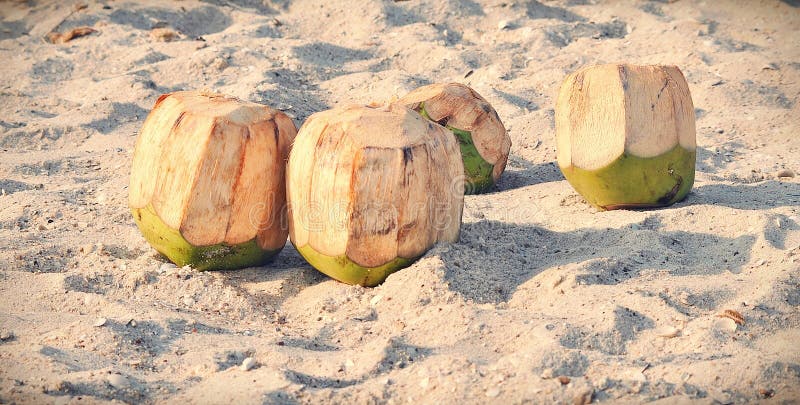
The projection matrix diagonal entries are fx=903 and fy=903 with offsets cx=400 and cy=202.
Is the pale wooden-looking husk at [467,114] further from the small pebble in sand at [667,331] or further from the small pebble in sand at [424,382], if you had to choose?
the small pebble in sand at [424,382]

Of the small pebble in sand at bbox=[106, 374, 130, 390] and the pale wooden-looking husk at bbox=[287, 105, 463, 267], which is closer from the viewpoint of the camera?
the small pebble in sand at bbox=[106, 374, 130, 390]

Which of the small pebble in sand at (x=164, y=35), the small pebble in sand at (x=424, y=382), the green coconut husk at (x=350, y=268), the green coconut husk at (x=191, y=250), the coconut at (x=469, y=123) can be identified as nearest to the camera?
the small pebble in sand at (x=424, y=382)

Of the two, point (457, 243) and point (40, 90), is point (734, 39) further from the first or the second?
point (40, 90)

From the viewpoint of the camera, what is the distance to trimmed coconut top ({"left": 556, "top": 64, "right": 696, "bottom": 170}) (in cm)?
362

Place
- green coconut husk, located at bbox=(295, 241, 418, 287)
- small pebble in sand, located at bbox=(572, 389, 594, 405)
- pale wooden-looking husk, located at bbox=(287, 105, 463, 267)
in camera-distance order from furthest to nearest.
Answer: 1. green coconut husk, located at bbox=(295, 241, 418, 287)
2. pale wooden-looking husk, located at bbox=(287, 105, 463, 267)
3. small pebble in sand, located at bbox=(572, 389, 594, 405)

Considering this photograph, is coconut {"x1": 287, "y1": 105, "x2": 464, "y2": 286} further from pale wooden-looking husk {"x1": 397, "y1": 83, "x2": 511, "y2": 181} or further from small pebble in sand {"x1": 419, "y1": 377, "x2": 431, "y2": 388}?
pale wooden-looking husk {"x1": 397, "y1": 83, "x2": 511, "y2": 181}

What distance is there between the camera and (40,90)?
18.0ft

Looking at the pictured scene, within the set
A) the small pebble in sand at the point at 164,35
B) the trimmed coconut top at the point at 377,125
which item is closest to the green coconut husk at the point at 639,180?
the trimmed coconut top at the point at 377,125

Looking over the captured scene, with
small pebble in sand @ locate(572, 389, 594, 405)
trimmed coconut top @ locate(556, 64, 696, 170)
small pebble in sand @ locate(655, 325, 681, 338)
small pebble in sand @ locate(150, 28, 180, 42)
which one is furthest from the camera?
small pebble in sand @ locate(150, 28, 180, 42)

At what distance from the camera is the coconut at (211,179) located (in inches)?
121

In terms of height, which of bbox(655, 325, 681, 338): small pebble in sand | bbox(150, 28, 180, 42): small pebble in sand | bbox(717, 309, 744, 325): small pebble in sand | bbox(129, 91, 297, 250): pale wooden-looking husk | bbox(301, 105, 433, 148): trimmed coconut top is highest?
bbox(301, 105, 433, 148): trimmed coconut top

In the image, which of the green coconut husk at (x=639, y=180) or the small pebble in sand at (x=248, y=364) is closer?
the small pebble in sand at (x=248, y=364)

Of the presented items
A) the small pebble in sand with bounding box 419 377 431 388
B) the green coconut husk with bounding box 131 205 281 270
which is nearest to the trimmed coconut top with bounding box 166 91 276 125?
the green coconut husk with bounding box 131 205 281 270

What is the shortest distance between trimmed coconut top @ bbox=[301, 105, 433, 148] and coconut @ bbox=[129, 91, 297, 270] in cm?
20
